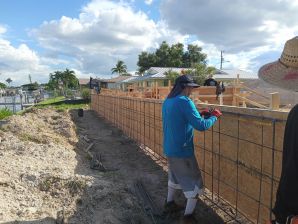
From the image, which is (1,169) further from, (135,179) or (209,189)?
(209,189)

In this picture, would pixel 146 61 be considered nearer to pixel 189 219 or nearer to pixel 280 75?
pixel 189 219

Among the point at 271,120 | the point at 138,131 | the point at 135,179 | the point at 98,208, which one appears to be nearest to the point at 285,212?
the point at 271,120

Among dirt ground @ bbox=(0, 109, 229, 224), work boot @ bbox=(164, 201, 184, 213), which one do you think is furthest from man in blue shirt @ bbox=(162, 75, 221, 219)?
dirt ground @ bbox=(0, 109, 229, 224)

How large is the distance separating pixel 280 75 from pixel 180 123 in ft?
7.96

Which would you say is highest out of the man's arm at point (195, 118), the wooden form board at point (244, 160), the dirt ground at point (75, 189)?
the man's arm at point (195, 118)

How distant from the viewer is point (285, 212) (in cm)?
214

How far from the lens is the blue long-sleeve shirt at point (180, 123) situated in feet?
14.6

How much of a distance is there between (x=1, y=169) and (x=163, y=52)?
6040 cm

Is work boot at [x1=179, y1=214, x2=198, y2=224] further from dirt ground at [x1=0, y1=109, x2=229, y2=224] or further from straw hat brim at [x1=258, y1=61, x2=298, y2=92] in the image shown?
straw hat brim at [x1=258, y1=61, x2=298, y2=92]

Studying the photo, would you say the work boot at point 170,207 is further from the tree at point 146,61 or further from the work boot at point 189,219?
the tree at point 146,61

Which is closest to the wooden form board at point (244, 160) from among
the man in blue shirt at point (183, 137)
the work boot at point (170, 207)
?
the man in blue shirt at point (183, 137)

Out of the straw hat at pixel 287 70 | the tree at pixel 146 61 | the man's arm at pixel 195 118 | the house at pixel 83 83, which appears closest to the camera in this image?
the straw hat at pixel 287 70

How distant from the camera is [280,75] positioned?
2.22 meters

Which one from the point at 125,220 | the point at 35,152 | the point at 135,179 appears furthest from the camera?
the point at 35,152
